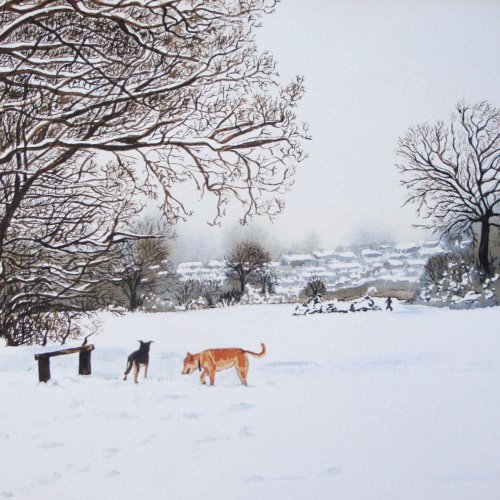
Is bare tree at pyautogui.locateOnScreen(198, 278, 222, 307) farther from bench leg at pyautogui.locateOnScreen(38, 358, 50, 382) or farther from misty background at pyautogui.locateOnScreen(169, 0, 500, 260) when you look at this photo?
bench leg at pyautogui.locateOnScreen(38, 358, 50, 382)

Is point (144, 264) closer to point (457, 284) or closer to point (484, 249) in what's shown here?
point (457, 284)

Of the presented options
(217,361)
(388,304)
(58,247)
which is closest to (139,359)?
(217,361)

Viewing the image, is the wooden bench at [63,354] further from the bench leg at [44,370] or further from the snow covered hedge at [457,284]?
the snow covered hedge at [457,284]

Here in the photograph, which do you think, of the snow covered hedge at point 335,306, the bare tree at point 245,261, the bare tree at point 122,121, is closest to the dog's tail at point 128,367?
the bare tree at point 122,121

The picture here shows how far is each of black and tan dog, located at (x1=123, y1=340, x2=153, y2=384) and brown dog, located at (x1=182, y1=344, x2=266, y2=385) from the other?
0.57 feet

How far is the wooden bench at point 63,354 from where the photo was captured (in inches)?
99.3

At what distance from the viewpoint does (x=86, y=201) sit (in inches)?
112

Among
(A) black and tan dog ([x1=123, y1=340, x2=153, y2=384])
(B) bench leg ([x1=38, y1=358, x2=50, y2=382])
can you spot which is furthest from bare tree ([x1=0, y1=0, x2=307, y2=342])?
(A) black and tan dog ([x1=123, y1=340, x2=153, y2=384])

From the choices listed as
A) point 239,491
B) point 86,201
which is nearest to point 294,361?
point 239,491

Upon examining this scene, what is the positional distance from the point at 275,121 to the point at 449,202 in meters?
0.89

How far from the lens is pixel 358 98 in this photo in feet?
9.00

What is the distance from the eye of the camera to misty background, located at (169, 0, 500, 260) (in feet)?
8.65

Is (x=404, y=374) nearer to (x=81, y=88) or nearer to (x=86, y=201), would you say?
(x=86, y=201)

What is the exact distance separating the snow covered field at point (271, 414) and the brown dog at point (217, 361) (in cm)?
4
